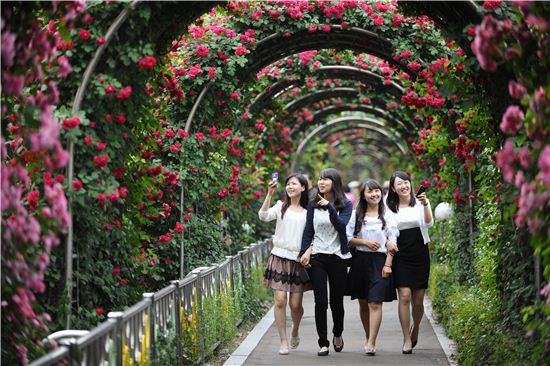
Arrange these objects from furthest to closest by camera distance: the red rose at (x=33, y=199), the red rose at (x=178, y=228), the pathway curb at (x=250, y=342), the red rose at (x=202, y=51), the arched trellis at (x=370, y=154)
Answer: the arched trellis at (x=370, y=154)
the red rose at (x=202, y=51)
the red rose at (x=178, y=228)
the pathway curb at (x=250, y=342)
the red rose at (x=33, y=199)

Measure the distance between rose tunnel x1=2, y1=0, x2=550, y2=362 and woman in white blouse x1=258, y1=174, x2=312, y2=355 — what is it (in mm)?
1207

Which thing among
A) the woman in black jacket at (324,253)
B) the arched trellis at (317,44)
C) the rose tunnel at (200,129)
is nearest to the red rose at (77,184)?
the rose tunnel at (200,129)

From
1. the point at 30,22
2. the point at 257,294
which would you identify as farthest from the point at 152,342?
the point at 257,294

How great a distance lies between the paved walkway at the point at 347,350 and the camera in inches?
338

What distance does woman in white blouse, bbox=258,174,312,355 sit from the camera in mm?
8961

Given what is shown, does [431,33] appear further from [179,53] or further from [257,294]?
[257,294]

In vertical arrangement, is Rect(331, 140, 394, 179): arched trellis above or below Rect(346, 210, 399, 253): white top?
above

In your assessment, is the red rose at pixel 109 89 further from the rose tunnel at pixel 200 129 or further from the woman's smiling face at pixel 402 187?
the woman's smiling face at pixel 402 187

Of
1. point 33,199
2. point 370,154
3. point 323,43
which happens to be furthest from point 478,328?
point 370,154

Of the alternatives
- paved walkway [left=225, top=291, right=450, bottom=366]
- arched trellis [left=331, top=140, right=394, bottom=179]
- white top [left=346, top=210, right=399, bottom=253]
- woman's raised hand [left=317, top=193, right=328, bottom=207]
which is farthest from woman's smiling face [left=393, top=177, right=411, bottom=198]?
arched trellis [left=331, top=140, right=394, bottom=179]

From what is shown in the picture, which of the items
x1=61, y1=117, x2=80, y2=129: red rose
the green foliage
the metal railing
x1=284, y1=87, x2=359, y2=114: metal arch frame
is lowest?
the green foliage

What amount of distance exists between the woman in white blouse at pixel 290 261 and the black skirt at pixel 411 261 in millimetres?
853

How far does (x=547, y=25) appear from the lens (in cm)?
516

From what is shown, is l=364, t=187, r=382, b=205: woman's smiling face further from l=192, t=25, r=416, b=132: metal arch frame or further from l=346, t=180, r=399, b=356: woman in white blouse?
l=192, t=25, r=416, b=132: metal arch frame
